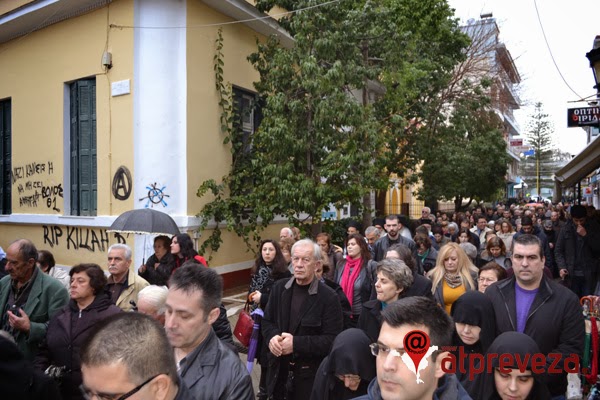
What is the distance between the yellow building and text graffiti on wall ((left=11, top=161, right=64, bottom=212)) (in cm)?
4

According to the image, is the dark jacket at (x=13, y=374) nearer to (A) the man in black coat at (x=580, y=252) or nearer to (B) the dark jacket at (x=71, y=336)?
(B) the dark jacket at (x=71, y=336)

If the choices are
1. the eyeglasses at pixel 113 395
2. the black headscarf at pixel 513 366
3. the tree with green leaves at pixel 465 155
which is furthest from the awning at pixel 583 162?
the eyeglasses at pixel 113 395

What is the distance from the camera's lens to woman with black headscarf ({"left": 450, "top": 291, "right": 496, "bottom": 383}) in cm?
345

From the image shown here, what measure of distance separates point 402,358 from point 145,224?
5.50m

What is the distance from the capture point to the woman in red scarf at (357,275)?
5.72 metres


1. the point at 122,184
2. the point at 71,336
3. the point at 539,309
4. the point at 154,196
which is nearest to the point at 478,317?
the point at 539,309

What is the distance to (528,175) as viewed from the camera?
68.3 meters

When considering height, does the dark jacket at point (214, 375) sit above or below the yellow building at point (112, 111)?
below

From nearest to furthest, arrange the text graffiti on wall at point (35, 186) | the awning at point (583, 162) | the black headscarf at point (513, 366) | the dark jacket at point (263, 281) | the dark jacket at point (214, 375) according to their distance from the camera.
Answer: the dark jacket at point (214, 375)
the black headscarf at point (513, 366)
the dark jacket at point (263, 281)
the awning at point (583, 162)
the text graffiti on wall at point (35, 186)

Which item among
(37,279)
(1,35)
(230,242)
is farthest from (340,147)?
(1,35)

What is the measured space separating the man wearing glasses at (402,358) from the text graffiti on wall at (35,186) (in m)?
10.9

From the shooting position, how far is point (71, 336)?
3.65m

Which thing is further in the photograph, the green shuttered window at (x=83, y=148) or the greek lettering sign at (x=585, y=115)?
the green shuttered window at (x=83, y=148)

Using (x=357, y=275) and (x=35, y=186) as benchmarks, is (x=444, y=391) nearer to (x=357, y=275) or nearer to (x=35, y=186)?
(x=357, y=275)
